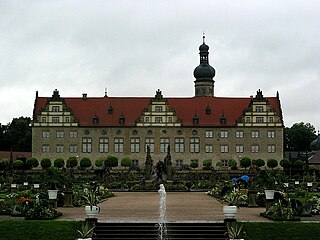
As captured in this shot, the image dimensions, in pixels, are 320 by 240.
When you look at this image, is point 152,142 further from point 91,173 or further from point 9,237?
point 9,237

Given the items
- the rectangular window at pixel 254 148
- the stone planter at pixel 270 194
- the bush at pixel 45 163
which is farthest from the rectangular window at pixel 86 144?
the stone planter at pixel 270 194

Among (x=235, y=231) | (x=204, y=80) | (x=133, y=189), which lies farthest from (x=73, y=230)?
(x=204, y=80)

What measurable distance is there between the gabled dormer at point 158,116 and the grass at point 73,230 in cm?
4958

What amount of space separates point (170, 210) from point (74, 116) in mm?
45622

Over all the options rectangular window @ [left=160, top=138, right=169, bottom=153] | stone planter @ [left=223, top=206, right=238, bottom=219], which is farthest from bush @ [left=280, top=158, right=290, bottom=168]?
stone planter @ [left=223, top=206, right=238, bottom=219]

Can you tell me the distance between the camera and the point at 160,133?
69312 mm

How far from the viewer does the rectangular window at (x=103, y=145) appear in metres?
68.6

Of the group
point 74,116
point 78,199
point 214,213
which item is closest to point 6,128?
point 74,116

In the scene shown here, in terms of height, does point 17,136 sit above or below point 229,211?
above

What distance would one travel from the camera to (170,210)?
2467 centimetres

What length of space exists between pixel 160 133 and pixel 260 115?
32.5ft

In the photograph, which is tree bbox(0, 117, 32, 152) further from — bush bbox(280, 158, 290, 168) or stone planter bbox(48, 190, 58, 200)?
stone planter bbox(48, 190, 58, 200)

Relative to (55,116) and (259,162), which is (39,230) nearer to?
(259,162)

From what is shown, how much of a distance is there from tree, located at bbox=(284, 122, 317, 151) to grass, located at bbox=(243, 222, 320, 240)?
268 feet
